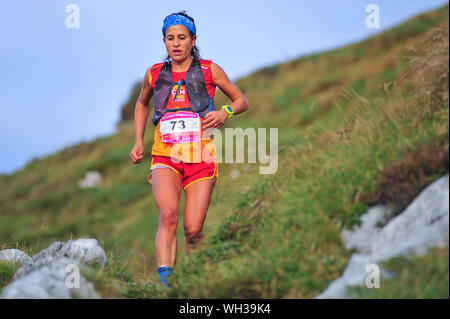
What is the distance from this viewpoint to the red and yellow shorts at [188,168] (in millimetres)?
4652

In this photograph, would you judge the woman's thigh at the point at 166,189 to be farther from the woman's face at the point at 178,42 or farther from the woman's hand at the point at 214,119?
the woman's face at the point at 178,42

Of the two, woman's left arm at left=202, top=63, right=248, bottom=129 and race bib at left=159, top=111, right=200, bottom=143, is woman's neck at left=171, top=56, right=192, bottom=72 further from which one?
race bib at left=159, top=111, right=200, bottom=143

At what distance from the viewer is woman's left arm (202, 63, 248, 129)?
14.6 feet

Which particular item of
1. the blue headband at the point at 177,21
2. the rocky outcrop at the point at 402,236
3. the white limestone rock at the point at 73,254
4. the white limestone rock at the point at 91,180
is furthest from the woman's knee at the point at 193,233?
the white limestone rock at the point at 91,180

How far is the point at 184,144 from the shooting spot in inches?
182

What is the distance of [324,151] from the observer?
4.50m

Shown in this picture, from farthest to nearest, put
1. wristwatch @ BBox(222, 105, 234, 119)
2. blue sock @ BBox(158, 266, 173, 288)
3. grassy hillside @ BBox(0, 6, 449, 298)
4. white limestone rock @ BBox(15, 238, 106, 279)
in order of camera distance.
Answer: wristwatch @ BBox(222, 105, 234, 119)
white limestone rock @ BBox(15, 238, 106, 279)
blue sock @ BBox(158, 266, 173, 288)
grassy hillside @ BBox(0, 6, 449, 298)

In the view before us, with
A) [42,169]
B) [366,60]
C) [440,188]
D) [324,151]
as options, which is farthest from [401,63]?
[42,169]

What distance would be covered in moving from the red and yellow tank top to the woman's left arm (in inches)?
2.2

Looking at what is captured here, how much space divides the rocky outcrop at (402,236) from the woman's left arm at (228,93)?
1.54 meters

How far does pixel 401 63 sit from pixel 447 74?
12.4 meters

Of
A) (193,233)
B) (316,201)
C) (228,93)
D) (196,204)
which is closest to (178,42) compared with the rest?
(228,93)

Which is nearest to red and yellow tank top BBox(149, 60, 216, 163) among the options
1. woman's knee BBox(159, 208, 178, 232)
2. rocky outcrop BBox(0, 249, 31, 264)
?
woman's knee BBox(159, 208, 178, 232)
